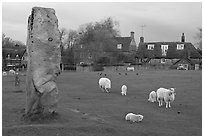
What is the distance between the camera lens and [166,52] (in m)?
94.2

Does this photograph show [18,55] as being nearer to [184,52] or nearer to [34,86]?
[184,52]

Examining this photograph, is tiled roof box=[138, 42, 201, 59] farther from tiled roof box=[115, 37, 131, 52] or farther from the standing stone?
the standing stone

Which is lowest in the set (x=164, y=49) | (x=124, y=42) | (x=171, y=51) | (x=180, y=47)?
(x=171, y=51)

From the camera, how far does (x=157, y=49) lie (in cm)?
9562

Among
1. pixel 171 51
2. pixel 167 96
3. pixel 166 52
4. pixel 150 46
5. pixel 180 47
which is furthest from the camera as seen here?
pixel 150 46

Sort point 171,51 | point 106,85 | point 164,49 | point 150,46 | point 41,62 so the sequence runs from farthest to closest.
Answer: point 150,46, point 164,49, point 171,51, point 106,85, point 41,62

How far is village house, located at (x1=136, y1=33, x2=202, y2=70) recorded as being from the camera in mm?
89781

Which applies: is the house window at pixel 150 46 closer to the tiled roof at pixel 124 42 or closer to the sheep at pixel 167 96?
the tiled roof at pixel 124 42

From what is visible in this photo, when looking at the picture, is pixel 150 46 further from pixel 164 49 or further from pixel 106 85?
pixel 106 85

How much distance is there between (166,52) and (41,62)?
8394 centimetres

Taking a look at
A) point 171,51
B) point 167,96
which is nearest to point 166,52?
point 171,51

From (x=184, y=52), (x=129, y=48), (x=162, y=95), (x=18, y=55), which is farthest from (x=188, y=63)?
(x=162, y=95)

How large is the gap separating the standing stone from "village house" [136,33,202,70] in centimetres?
7527

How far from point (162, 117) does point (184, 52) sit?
260 feet
